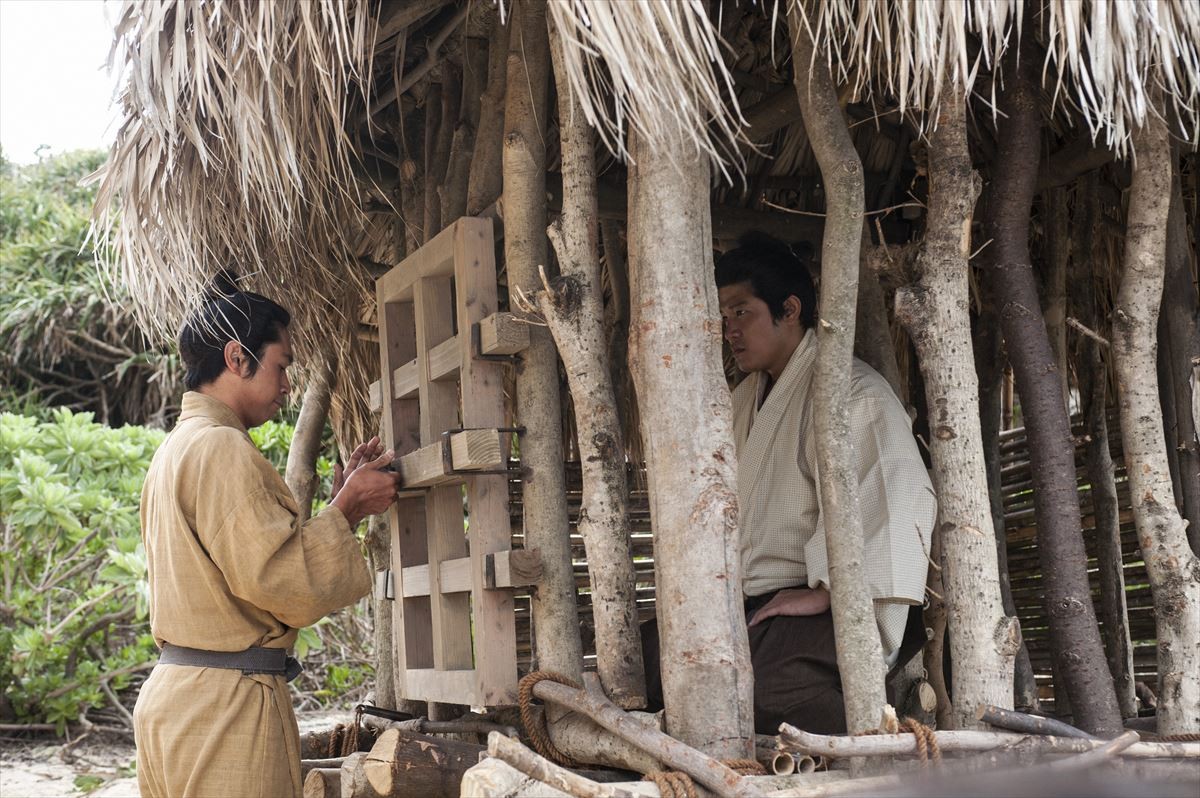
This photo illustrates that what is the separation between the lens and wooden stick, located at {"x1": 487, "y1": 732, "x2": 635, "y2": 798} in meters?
1.77

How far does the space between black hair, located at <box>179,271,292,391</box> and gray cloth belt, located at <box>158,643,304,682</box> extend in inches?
23.7

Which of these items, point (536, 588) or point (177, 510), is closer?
point (177, 510)

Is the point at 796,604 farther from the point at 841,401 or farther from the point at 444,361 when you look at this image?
the point at 444,361

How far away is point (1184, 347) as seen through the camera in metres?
2.66

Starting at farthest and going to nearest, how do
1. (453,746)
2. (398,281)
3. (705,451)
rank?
(398,281) < (453,746) < (705,451)

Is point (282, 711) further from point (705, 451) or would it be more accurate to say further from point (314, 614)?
point (705, 451)

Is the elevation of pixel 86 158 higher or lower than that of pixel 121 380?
higher

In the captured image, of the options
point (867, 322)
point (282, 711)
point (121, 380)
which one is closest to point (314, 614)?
point (282, 711)

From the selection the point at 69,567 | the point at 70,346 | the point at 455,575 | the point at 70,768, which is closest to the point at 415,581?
the point at 455,575

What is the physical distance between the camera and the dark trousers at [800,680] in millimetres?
2420

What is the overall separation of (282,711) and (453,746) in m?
0.40

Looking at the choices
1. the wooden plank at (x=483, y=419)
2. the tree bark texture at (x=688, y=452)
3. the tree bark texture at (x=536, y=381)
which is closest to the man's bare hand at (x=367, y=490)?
the wooden plank at (x=483, y=419)

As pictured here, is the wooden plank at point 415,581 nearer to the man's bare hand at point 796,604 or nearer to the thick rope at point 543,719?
the thick rope at point 543,719

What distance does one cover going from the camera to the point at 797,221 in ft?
11.7
